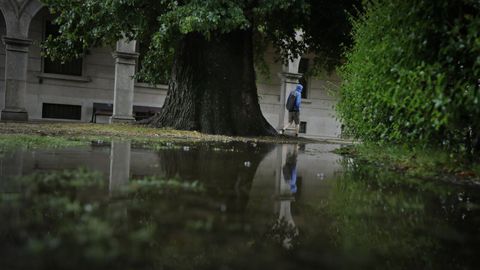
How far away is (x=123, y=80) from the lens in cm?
1803

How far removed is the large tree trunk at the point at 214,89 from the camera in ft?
38.4

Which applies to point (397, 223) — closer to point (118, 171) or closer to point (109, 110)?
point (118, 171)

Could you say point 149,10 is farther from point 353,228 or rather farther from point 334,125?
point 334,125

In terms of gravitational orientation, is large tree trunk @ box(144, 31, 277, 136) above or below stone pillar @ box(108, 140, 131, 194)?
above

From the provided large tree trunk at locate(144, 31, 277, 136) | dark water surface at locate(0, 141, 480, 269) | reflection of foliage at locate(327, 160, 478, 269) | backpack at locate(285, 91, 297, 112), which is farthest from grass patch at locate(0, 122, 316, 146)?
backpack at locate(285, 91, 297, 112)

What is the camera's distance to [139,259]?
156 cm

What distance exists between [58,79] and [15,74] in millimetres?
3605

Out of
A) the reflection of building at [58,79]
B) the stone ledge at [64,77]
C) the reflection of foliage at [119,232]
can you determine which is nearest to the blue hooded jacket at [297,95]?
the reflection of building at [58,79]

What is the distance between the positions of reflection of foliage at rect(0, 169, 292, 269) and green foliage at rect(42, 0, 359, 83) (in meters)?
6.91

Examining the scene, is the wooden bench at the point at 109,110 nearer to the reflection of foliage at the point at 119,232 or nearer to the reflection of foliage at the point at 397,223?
the reflection of foliage at the point at 397,223

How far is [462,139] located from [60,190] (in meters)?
3.92

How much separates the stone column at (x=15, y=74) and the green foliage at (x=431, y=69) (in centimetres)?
1474

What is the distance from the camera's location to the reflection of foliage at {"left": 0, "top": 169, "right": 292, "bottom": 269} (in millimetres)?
1532

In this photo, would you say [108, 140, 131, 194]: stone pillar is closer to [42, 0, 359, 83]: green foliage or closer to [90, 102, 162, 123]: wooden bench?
[42, 0, 359, 83]: green foliage
